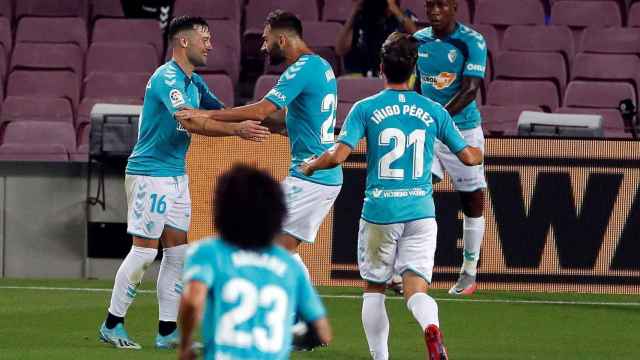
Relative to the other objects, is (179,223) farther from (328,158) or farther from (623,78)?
(623,78)

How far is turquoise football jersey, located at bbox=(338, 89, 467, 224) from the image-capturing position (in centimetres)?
745

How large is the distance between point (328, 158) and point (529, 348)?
2499 millimetres

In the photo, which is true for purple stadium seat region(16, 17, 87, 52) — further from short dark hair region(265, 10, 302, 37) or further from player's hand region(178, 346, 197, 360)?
player's hand region(178, 346, 197, 360)

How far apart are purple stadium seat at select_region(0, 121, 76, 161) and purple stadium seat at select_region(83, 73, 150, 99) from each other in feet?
2.59

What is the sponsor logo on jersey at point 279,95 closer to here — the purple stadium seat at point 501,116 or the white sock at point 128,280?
the white sock at point 128,280

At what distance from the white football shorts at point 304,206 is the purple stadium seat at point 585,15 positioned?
26.9 ft

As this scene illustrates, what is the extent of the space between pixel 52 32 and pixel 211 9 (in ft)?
5.94

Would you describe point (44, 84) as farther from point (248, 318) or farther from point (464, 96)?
point (248, 318)

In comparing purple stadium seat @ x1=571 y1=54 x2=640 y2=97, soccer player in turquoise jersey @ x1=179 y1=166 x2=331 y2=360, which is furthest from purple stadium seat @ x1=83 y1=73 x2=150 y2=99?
soccer player in turquoise jersey @ x1=179 y1=166 x2=331 y2=360

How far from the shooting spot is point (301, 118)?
8508 millimetres

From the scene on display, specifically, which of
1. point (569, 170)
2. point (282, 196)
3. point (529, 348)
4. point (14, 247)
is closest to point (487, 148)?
point (569, 170)

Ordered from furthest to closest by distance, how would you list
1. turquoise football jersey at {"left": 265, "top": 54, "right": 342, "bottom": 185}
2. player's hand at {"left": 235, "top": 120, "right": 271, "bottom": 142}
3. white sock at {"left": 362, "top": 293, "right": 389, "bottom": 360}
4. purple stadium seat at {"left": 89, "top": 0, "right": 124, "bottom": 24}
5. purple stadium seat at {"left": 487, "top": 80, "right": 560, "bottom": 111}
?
purple stadium seat at {"left": 89, "top": 0, "right": 124, "bottom": 24} → purple stadium seat at {"left": 487, "top": 80, "right": 560, "bottom": 111} → turquoise football jersey at {"left": 265, "top": 54, "right": 342, "bottom": 185} → player's hand at {"left": 235, "top": 120, "right": 271, "bottom": 142} → white sock at {"left": 362, "top": 293, "right": 389, "bottom": 360}

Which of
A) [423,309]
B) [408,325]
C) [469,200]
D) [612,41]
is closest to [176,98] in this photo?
[423,309]

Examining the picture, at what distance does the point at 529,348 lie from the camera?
902cm
